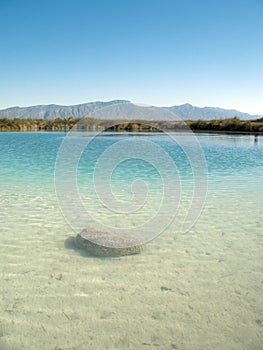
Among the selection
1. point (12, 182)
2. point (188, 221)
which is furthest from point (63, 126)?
point (188, 221)

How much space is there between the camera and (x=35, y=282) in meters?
4.06

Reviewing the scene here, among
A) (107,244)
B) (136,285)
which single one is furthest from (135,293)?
(107,244)

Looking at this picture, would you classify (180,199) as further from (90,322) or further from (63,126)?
(63,126)

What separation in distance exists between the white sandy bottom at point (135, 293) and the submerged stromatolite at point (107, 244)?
164mm

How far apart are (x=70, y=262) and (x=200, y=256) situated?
86.8 inches

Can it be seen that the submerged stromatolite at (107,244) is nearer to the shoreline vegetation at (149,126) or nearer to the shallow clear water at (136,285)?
the shallow clear water at (136,285)

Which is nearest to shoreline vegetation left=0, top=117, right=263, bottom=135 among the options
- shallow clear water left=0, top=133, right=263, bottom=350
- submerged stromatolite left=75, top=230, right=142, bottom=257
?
shallow clear water left=0, top=133, right=263, bottom=350

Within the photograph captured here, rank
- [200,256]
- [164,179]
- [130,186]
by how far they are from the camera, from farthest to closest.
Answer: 1. [164,179]
2. [130,186]
3. [200,256]

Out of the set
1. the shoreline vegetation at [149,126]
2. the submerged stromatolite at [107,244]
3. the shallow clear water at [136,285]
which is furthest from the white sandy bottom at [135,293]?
the shoreline vegetation at [149,126]

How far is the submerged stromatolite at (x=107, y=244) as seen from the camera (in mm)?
4914

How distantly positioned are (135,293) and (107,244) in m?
1.29

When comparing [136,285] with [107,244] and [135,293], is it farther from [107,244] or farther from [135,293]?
[107,244]

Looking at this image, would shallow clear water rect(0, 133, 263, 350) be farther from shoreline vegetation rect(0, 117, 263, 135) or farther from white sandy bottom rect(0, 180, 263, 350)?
shoreline vegetation rect(0, 117, 263, 135)

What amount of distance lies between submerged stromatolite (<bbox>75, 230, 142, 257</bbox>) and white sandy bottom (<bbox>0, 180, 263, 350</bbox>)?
164 millimetres
